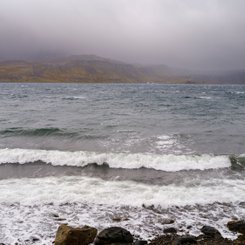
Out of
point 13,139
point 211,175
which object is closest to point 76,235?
point 211,175

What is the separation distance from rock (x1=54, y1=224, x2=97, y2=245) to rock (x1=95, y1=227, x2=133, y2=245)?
24 cm

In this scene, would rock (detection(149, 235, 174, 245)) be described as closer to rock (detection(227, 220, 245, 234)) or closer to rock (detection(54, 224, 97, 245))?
rock (detection(54, 224, 97, 245))

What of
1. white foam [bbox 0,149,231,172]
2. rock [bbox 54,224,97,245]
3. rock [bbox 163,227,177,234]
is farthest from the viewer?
white foam [bbox 0,149,231,172]

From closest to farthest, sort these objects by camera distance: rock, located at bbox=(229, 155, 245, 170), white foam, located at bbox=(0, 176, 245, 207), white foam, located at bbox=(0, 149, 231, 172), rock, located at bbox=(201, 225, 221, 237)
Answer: rock, located at bbox=(201, 225, 221, 237), white foam, located at bbox=(0, 176, 245, 207), rock, located at bbox=(229, 155, 245, 170), white foam, located at bbox=(0, 149, 231, 172)

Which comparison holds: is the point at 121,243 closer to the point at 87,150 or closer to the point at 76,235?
the point at 76,235

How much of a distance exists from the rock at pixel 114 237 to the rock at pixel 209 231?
7.58 feet

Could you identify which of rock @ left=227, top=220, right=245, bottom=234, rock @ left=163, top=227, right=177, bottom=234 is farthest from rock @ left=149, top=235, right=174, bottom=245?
rock @ left=227, top=220, right=245, bottom=234

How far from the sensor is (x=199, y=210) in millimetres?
9930

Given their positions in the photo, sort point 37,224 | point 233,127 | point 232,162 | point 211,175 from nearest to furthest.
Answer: point 37,224 < point 211,175 < point 232,162 < point 233,127

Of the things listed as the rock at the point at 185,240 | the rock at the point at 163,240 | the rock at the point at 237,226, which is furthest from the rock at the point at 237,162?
the rock at the point at 163,240

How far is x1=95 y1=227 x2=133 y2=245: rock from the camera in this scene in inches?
303

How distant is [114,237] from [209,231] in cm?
294

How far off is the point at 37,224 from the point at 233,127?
73.5 feet

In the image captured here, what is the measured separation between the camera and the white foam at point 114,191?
10633mm
